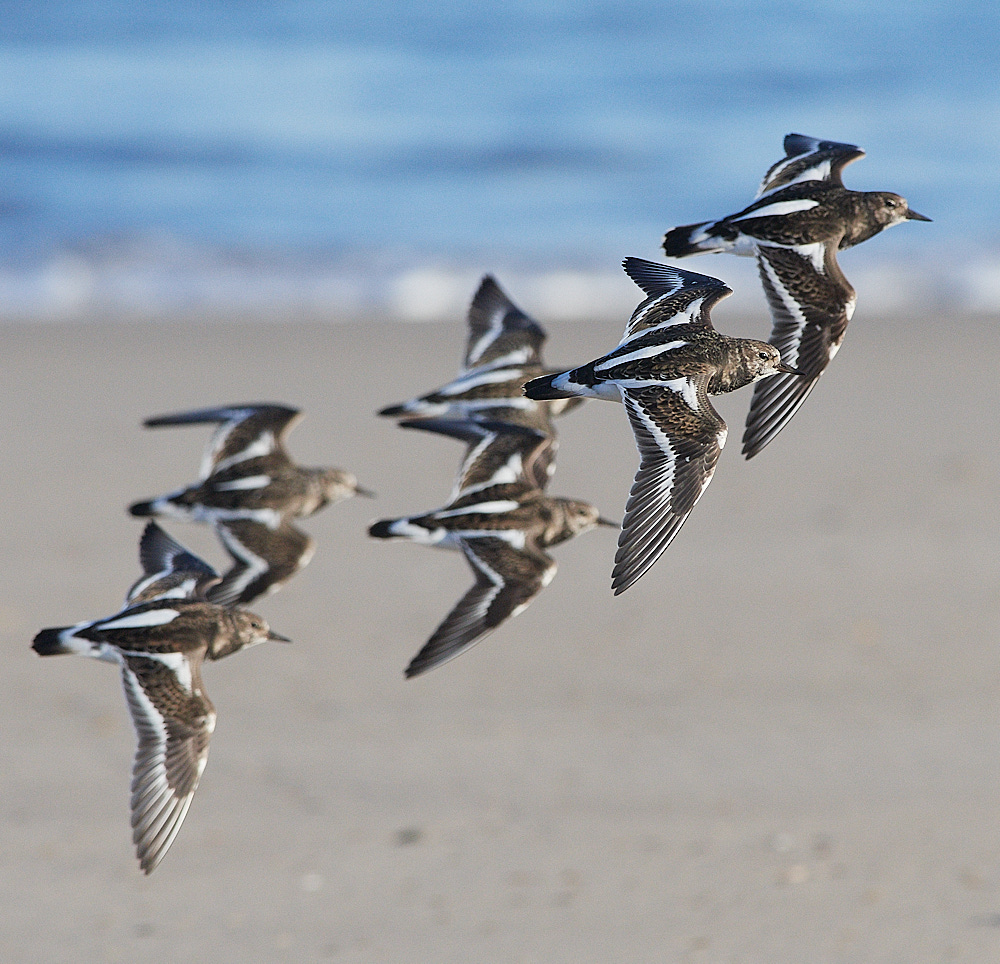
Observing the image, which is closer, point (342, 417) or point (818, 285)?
point (818, 285)

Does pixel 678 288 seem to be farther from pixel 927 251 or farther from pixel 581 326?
pixel 927 251

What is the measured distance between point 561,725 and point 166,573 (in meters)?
2.71

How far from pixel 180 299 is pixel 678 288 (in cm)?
922

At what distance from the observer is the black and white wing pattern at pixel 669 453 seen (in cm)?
320

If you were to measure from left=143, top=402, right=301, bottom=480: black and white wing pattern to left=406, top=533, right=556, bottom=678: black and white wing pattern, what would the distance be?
866mm

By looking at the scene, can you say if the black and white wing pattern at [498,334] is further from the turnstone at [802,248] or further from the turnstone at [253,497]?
the turnstone at [802,248]

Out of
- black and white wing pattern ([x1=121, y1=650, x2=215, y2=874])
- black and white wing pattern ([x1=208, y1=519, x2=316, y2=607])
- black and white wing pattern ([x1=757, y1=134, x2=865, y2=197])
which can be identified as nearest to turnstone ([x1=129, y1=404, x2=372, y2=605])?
black and white wing pattern ([x1=208, y1=519, x2=316, y2=607])

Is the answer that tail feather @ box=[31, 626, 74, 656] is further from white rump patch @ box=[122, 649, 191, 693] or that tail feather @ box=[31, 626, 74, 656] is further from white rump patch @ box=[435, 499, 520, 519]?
white rump patch @ box=[435, 499, 520, 519]

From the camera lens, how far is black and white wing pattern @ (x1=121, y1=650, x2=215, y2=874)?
3680 mm

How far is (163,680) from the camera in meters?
3.78

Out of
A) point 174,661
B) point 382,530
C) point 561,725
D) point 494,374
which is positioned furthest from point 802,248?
point 561,725

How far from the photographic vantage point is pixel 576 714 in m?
6.59

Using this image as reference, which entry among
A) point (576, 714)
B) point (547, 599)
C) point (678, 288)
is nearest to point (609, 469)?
point (547, 599)

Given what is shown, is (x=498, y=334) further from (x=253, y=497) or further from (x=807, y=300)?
(x=807, y=300)
